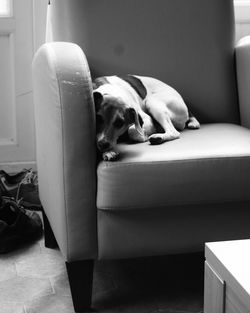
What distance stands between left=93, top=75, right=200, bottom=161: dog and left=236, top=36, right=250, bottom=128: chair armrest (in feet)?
0.68

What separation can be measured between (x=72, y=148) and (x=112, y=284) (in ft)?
1.65

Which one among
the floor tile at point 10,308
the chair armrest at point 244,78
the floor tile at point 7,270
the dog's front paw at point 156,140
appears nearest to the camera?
the floor tile at point 10,308

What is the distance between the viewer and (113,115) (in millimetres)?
1668

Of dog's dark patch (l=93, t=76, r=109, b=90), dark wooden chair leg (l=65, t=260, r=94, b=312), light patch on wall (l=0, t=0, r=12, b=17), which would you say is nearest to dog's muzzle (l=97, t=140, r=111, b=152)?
dark wooden chair leg (l=65, t=260, r=94, b=312)

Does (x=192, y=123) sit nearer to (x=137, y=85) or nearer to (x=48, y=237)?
(x=137, y=85)

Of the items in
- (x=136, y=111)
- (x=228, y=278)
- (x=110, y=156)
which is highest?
(x=136, y=111)

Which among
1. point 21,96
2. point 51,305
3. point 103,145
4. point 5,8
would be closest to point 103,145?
point 103,145

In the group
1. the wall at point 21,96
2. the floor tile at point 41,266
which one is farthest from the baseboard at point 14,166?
the floor tile at point 41,266

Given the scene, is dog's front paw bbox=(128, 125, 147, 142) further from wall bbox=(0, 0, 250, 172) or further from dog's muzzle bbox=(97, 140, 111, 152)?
wall bbox=(0, 0, 250, 172)

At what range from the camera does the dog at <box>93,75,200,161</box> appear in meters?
1.64

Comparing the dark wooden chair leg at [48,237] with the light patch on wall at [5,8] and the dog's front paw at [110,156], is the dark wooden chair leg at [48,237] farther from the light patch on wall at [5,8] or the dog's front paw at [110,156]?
the light patch on wall at [5,8]

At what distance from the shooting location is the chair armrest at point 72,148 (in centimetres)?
145

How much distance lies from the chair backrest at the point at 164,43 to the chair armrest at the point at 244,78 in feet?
0.14

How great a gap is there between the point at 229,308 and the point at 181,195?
24.0 inches
